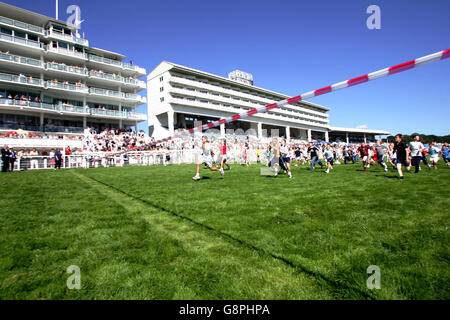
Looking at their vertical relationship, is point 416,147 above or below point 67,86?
below

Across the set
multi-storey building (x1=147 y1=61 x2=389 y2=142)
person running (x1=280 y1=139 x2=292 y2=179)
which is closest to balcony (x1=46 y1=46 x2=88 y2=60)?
multi-storey building (x1=147 y1=61 x2=389 y2=142)

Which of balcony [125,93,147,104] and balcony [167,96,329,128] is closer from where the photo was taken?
balcony [125,93,147,104]

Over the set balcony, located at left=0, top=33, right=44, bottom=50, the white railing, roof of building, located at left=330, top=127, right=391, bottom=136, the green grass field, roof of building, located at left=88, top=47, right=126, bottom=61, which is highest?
roof of building, located at left=88, top=47, right=126, bottom=61

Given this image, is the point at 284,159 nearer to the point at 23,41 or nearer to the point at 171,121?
the point at 171,121

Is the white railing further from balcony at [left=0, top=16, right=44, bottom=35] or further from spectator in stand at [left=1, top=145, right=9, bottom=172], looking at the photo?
balcony at [left=0, top=16, right=44, bottom=35]

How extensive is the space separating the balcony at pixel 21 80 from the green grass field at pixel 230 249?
37612 mm

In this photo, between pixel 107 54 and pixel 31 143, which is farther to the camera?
pixel 107 54

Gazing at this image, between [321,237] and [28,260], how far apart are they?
12.7 ft

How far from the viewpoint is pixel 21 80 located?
109 ft

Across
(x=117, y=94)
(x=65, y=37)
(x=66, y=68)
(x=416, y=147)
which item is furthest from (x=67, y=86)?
(x=416, y=147)

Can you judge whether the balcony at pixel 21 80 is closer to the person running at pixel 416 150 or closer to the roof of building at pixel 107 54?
the roof of building at pixel 107 54

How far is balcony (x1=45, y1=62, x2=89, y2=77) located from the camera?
35594mm

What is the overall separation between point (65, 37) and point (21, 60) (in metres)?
7.88
